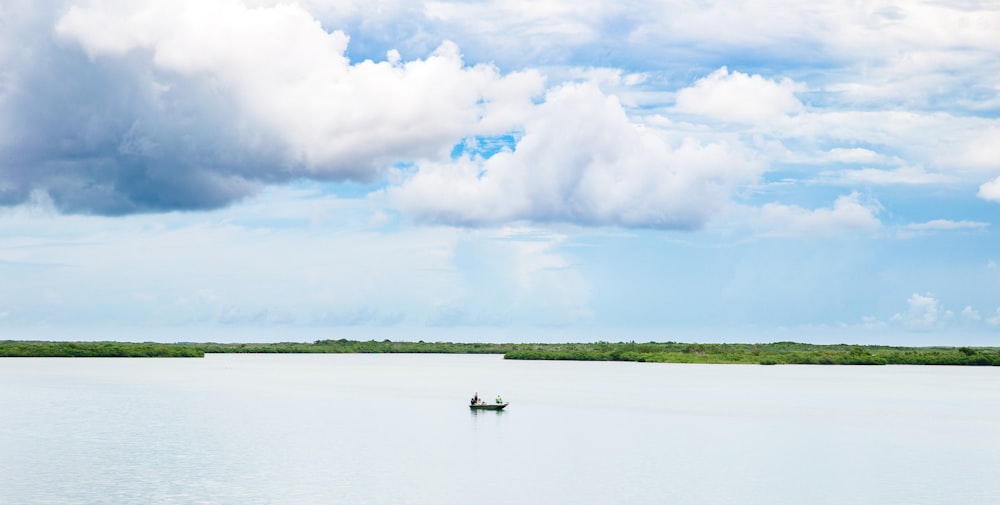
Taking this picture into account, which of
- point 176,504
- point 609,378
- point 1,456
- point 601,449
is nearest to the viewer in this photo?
point 176,504

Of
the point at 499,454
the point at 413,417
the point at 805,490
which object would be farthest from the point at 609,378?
the point at 805,490

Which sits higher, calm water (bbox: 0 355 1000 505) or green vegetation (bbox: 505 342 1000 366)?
green vegetation (bbox: 505 342 1000 366)

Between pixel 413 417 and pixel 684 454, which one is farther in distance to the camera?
pixel 413 417

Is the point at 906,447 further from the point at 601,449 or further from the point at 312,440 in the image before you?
the point at 312,440

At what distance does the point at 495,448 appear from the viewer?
4700 centimetres

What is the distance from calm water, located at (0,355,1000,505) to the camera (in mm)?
34688

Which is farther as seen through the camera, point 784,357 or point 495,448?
point 784,357

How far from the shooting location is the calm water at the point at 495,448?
34688 millimetres

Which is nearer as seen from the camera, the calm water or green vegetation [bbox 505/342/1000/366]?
the calm water

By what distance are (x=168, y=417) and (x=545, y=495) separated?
34406 millimetres

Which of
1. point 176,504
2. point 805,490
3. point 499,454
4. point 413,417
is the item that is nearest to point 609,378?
point 413,417

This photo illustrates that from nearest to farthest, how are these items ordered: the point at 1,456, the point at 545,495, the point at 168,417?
the point at 545,495 < the point at 1,456 < the point at 168,417

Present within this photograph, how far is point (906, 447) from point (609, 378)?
7195 cm

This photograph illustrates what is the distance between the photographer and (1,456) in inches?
1663
